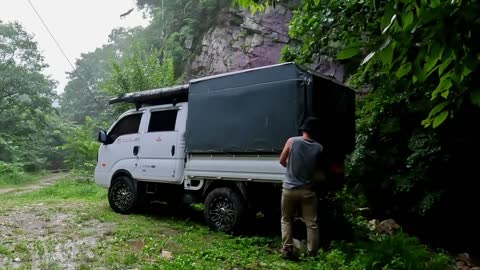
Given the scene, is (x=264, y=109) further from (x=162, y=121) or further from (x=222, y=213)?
(x=162, y=121)

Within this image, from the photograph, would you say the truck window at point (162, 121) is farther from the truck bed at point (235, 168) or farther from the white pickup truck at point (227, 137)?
the truck bed at point (235, 168)

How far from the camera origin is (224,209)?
19.3 ft

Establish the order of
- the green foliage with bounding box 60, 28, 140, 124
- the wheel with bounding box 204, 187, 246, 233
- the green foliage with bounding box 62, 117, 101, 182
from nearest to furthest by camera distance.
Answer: the wheel with bounding box 204, 187, 246, 233 → the green foliage with bounding box 62, 117, 101, 182 → the green foliage with bounding box 60, 28, 140, 124

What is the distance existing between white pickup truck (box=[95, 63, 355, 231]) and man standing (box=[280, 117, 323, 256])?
40cm

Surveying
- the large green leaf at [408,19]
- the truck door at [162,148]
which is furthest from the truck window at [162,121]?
the large green leaf at [408,19]

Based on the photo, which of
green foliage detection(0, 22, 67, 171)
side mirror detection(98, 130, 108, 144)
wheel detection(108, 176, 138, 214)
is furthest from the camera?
green foliage detection(0, 22, 67, 171)

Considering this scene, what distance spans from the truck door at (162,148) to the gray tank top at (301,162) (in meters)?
2.48

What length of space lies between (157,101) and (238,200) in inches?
114

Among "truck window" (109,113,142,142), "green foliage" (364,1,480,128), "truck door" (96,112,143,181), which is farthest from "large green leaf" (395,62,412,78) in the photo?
"truck window" (109,113,142,142)

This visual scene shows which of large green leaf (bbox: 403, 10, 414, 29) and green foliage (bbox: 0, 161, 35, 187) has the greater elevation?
large green leaf (bbox: 403, 10, 414, 29)

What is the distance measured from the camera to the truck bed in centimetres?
530

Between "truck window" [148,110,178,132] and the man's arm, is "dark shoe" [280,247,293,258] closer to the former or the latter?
the man's arm

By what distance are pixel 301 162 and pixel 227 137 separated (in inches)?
61.7

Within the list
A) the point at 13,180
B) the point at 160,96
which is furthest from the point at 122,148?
the point at 13,180
